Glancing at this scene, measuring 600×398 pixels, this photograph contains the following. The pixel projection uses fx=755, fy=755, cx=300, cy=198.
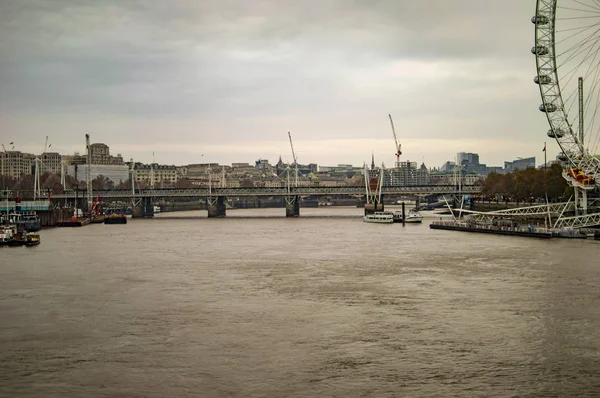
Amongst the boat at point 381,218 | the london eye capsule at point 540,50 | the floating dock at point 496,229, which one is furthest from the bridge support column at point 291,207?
the london eye capsule at point 540,50

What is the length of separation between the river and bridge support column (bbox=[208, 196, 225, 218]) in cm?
6836

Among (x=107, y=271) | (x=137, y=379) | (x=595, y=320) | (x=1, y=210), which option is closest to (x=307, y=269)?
(x=107, y=271)

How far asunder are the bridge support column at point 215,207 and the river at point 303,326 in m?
68.4

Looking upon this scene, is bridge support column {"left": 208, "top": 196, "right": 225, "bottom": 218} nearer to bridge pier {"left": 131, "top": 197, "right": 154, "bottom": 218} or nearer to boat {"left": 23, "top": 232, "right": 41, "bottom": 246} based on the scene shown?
bridge pier {"left": 131, "top": 197, "right": 154, "bottom": 218}

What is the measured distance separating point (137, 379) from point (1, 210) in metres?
79.8

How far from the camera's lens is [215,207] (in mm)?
119188

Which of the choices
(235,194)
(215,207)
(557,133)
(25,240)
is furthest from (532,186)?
(25,240)

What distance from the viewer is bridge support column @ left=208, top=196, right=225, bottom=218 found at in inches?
4656

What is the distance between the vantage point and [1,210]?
93.5 meters

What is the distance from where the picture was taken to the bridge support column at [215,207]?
118250 millimetres

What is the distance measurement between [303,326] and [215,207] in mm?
93422

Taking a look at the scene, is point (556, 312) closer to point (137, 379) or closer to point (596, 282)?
point (596, 282)

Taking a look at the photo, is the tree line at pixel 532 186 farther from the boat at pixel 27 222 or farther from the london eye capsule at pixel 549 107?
the boat at pixel 27 222

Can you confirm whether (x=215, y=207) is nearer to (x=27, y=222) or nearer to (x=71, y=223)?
(x=71, y=223)
